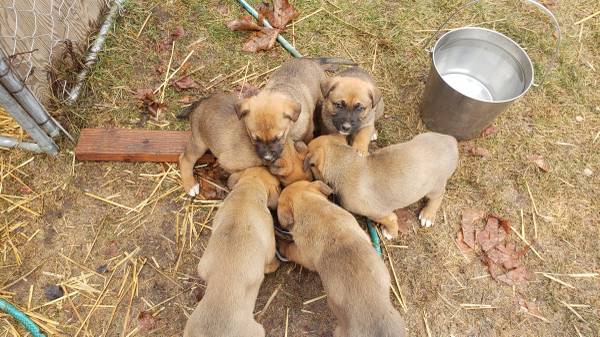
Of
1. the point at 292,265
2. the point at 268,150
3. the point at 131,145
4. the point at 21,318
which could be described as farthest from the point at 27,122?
the point at 292,265

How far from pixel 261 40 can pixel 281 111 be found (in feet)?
7.53

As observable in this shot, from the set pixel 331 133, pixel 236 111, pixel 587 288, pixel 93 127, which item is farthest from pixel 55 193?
pixel 587 288

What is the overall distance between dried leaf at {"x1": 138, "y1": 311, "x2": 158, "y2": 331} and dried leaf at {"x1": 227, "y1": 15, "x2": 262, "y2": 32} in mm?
4095

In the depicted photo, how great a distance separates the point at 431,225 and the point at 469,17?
145 inches

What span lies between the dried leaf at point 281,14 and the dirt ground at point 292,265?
184 millimetres

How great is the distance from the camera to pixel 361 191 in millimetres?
4477

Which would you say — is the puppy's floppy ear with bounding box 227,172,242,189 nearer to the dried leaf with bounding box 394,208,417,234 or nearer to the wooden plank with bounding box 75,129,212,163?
the wooden plank with bounding box 75,129,212,163

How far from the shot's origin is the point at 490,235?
500 cm

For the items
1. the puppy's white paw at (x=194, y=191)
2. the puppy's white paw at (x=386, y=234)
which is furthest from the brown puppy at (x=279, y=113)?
the puppy's white paw at (x=386, y=234)

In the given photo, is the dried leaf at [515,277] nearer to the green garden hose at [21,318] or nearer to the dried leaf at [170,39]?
the green garden hose at [21,318]

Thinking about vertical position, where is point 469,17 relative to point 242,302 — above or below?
below

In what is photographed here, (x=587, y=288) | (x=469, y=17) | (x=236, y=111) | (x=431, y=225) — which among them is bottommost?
(x=587, y=288)

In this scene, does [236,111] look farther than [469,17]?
No

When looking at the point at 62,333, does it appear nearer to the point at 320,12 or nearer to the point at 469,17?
the point at 320,12
